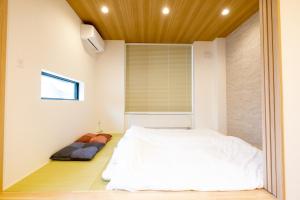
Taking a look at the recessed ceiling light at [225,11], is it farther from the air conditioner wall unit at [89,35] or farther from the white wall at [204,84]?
the air conditioner wall unit at [89,35]

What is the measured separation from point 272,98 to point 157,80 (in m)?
3.46

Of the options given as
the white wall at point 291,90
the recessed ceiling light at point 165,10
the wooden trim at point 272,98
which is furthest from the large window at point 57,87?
the white wall at point 291,90

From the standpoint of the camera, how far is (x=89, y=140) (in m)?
3.15

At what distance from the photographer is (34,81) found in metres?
2.04

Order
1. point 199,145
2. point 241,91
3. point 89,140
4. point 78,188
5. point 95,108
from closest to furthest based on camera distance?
point 78,188
point 199,145
point 89,140
point 241,91
point 95,108

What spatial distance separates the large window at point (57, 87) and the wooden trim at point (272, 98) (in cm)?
249

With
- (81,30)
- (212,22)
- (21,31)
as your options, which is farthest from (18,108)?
(212,22)

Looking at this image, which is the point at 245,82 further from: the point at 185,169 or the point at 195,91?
the point at 185,169

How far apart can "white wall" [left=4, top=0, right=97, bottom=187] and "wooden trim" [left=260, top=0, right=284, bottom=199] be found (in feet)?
7.04

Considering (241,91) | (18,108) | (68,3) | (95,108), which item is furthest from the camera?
(95,108)

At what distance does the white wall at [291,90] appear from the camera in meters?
1.39

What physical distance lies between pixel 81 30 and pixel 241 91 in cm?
322

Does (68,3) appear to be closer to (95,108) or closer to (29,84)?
(29,84)

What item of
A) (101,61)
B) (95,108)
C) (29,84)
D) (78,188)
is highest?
(101,61)
